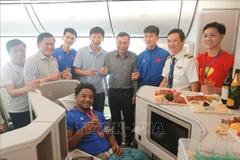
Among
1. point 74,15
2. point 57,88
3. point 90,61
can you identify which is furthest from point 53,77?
point 74,15

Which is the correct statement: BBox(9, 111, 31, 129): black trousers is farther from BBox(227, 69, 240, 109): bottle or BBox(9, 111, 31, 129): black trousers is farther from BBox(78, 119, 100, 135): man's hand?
BBox(227, 69, 240, 109): bottle

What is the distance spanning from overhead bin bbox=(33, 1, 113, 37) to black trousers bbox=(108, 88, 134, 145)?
0.93 m

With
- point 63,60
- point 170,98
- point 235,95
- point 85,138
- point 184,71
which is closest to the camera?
point 235,95

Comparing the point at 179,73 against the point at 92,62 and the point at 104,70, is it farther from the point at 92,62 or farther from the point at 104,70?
the point at 92,62

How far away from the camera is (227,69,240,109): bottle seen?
1355mm

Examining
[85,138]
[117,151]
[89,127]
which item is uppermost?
[89,127]

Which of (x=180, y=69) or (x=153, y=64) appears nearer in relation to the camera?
(x=180, y=69)

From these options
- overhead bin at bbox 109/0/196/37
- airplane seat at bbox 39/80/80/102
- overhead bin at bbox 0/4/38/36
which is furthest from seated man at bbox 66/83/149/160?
overhead bin at bbox 0/4/38/36

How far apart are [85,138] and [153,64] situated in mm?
1140

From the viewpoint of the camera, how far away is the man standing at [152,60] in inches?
88.9

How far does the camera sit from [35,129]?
0.89 m

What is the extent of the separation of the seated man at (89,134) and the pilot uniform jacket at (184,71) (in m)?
0.72

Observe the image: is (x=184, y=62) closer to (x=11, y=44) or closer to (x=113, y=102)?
(x=113, y=102)

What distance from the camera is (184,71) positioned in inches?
72.1
